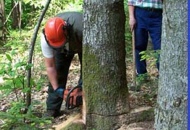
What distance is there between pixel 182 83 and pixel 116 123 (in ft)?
3.63

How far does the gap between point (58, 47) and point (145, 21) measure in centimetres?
138

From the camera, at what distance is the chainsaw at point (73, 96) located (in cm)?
388

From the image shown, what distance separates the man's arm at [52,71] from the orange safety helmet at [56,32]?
0.27 m

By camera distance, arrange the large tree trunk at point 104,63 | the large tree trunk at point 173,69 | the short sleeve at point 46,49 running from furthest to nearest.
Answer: the short sleeve at point 46,49 → the large tree trunk at point 104,63 → the large tree trunk at point 173,69

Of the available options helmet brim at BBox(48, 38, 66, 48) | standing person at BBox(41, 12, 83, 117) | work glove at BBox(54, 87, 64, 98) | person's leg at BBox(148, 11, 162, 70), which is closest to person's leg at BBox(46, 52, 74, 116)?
standing person at BBox(41, 12, 83, 117)

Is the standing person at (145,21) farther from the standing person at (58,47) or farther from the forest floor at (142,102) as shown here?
the standing person at (58,47)

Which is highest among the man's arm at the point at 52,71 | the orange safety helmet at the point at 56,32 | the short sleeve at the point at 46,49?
the orange safety helmet at the point at 56,32

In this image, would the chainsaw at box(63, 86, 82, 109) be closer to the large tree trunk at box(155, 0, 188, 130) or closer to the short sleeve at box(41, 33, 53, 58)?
the short sleeve at box(41, 33, 53, 58)

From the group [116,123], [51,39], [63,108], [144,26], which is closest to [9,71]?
[51,39]

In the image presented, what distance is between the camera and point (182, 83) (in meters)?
2.62

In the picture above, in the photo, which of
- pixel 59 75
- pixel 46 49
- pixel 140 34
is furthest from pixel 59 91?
pixel 140 34

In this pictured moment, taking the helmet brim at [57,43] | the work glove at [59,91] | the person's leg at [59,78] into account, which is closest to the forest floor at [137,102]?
the person's leg at [59,78]

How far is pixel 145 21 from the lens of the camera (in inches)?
183

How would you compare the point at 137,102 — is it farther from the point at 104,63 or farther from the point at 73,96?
the point at 104,63
